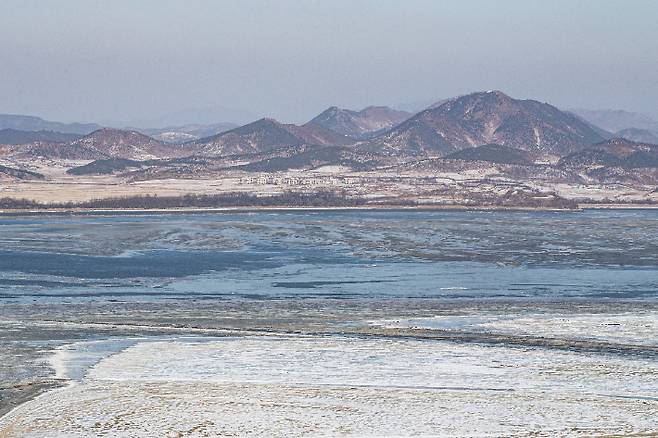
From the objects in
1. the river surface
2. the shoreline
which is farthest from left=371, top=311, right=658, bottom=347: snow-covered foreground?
the shoreline

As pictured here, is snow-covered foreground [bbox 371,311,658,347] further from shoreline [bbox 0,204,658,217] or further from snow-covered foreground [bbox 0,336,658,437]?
shoreline [bbox 0,204,658,217]

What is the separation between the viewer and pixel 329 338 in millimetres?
31750

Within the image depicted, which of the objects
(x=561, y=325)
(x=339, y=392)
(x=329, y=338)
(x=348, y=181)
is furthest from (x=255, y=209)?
(x=339, y=392)

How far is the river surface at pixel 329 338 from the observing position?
883 inches

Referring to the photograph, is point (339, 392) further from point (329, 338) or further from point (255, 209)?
point (255, 209)

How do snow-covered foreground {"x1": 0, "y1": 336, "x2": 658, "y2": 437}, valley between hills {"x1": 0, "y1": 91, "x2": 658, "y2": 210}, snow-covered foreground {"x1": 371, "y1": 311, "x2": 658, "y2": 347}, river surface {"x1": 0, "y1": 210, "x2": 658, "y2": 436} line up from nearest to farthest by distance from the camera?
snow-covered foreground {"x1": 0, "y1": 336, "x2": 658, "y2": 437}
river surface {"x1": 0, "y1": 210, "x2": 658, "y2": 436}
snow-covered foreground {"x1": 371, "y1": 311, "x2": 658, "y2": 347}
valley between hills {"x1": 0, "y1": 91, "x2": 658, "y2": 210}

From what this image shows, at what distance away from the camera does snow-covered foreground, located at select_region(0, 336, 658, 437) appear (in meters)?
21.6

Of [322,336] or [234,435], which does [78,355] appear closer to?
[322,336]

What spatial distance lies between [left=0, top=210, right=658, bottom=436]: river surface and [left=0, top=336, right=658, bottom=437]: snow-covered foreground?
64 millimetres

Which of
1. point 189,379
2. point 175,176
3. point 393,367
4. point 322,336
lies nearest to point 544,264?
point 322,336

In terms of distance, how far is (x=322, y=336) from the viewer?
1265 inches

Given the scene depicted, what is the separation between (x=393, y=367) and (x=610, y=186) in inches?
4955

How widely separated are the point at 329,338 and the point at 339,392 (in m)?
7.22

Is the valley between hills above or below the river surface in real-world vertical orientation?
above
